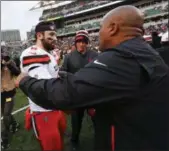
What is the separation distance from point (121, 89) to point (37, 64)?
192cm

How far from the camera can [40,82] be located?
1.67 meters

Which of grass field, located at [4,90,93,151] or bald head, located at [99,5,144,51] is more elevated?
bald head, located at [99,5,144,51]

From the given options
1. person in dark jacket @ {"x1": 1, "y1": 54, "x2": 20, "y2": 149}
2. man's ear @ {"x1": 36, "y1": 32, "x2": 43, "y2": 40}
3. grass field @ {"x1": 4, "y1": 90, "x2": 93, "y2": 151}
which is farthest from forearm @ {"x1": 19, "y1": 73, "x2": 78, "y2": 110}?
person in dark jacket @ {"x1": 1, "y1": 54, "x2": 20, "y2": 149}

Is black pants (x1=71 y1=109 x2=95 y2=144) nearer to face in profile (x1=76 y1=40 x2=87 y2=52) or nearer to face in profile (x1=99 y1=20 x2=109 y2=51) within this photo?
face in profile (x1=76 y1=40 x2=87 y2=52)

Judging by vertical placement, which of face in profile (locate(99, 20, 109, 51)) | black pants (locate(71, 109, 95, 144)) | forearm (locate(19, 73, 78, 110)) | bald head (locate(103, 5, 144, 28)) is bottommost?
black pants (locate(71, 109, 95, 144))

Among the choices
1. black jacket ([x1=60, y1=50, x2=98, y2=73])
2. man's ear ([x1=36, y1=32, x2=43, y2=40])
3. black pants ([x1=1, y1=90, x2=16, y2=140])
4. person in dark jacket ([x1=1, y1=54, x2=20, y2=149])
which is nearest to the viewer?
man's ear ([x1=36, y1=32, x2=43, y2=40])

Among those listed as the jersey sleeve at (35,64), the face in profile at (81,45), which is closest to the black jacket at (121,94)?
the jersey sleeve at (35,64)

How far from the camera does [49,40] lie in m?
3.95

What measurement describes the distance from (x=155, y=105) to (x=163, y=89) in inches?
4.0

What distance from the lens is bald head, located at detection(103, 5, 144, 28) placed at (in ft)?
5.55

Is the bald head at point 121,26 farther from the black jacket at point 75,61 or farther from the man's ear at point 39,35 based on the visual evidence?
the black jacket at point 75,61

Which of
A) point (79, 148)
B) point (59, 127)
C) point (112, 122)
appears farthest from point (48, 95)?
point (79, 148)

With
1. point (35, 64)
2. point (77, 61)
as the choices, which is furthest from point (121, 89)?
point (77, 61)

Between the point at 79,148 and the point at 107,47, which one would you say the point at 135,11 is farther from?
the point at 79,148
